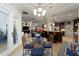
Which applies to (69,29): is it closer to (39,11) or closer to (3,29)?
(39,11)

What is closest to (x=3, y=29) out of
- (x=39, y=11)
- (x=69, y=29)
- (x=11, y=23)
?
(x=11, y=23)

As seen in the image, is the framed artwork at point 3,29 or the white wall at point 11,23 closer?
the white wall at point 11,23

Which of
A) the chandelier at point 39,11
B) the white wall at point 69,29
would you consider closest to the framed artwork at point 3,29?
the chandelier at point 39,11

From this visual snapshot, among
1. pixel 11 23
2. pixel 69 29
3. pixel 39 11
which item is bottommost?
pixel 69 29

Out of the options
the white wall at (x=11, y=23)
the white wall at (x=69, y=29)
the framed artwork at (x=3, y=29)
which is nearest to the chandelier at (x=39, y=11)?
the white wall at (x=11, y=23)

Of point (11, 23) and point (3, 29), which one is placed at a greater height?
point (11, 23)

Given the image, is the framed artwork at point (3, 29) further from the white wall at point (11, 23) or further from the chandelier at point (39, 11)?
the chandelier at point (39, 11)

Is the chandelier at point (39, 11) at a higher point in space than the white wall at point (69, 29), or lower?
higher

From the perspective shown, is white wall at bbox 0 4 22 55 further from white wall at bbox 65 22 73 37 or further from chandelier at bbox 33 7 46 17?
white wall at bbox 65 22 73 37

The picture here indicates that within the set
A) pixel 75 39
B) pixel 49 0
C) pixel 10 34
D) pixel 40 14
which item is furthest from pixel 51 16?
pixel 10 34

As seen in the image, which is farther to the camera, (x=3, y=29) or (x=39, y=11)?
(x=3, y=29)

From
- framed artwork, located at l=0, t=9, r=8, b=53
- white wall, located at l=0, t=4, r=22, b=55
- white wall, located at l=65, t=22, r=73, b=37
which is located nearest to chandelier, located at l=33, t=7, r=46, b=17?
white wall, located at l=0, t=4, r=22, b=55

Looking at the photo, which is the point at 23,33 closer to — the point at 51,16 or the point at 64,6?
the point at 51,16

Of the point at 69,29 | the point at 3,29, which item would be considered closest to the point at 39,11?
the point at 69,29
